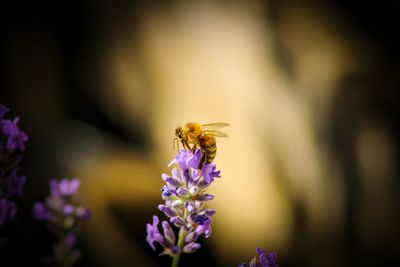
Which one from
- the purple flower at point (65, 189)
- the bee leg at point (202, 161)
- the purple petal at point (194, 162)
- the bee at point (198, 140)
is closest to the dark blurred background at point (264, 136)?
the bee at point (198, 140)

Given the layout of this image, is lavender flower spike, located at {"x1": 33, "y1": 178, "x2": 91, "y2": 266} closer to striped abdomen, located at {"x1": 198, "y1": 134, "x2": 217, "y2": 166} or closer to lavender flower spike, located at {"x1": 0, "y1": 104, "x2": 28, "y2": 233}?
lavender flower spike, located at {"x1": 0, "y1": 104, "x2": 28, "y2": 233}

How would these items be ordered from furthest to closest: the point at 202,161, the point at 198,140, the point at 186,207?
the point at 198,140 < the point at 202,161 < the point at 186,207

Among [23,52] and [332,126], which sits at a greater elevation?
[23,52]

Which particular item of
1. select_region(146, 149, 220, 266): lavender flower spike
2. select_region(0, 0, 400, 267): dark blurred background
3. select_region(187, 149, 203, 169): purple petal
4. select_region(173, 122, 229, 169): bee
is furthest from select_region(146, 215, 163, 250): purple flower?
select_region(0, 0, 400, 267): dark blurred background

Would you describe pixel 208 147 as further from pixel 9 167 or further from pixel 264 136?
pixel 264 136

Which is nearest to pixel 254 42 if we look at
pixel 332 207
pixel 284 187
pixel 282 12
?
pixel 282 12

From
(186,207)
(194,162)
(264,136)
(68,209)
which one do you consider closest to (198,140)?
(194,162)

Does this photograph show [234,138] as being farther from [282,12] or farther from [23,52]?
[23,52]
